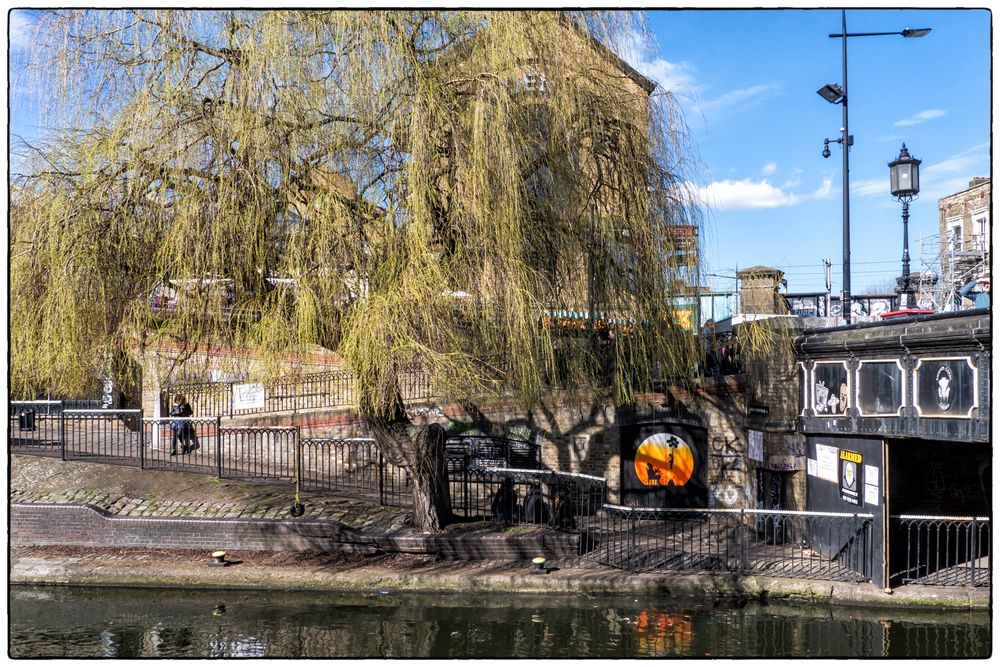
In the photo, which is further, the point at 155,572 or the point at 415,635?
the point at 155,572

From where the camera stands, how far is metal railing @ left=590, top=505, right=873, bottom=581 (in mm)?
10664

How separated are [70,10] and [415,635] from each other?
8.28 m

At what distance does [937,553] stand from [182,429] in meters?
13.4

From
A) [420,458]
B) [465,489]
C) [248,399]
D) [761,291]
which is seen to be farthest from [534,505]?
[248,399]

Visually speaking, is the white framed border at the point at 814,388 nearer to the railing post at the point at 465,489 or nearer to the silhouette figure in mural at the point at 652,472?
the silhouette figure in mural at the point at 652,472

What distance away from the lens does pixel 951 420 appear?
8898mm

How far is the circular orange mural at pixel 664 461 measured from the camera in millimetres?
14602

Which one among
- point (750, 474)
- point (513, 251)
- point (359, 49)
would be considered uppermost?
point (359, 49)

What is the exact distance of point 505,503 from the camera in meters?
12.5

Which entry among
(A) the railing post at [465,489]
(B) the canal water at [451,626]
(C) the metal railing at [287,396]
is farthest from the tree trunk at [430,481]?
(C) the metal railing at [287,396]

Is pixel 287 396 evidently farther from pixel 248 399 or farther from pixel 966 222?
pixel 966 222

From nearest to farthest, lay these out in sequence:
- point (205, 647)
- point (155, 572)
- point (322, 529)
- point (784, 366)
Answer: point (205, 647) → point (155, 572) → point (322, 529) → point (784, 366)

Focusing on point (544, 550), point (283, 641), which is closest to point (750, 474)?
point (544, 550)

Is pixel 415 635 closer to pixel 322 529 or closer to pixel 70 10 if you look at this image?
pixel 322 529
